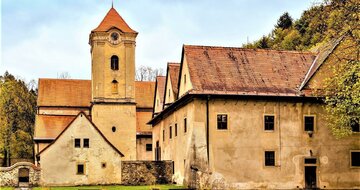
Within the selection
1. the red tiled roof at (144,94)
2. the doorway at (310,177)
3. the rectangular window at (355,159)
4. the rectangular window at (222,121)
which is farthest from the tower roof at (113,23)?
the rectangular window at (355,159)

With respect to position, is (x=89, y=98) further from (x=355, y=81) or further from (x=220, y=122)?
(x=355, y=81)

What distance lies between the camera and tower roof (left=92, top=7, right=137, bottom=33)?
6611 cm

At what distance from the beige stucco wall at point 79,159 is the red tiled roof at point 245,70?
11.1 m

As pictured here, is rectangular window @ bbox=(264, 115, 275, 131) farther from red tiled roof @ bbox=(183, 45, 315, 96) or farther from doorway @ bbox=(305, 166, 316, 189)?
doorway @ bbox=(305, 166, 316, 189)

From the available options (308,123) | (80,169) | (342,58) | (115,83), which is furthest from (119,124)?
(342,58)

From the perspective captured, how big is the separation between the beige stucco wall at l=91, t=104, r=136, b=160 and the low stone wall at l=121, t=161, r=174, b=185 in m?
17.9

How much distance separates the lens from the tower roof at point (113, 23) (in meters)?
66.1

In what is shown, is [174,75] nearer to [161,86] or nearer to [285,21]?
[161,86]

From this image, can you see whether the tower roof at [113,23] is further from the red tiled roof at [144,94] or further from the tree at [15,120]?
the tree at [15,120]

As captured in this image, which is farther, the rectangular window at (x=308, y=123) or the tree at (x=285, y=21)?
the tree at (x=285, y=21)

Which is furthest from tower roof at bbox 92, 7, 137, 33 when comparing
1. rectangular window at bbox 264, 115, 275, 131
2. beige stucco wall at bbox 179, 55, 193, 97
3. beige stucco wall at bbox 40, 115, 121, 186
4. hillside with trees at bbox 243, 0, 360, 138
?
hillside with trees at bbox 243, 0, 360, 138

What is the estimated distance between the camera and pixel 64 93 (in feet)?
244

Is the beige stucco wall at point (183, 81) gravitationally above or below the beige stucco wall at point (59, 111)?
above

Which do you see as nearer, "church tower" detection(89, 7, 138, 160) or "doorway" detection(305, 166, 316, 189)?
"doorway" detection(305, 166, 316, 189)
